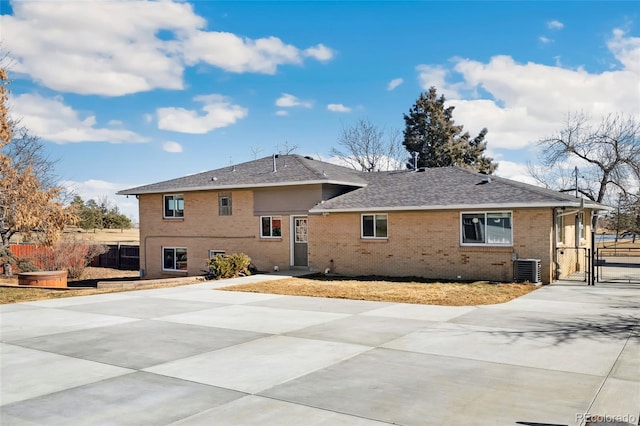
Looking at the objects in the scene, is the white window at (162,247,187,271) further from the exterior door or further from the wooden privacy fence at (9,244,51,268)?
the exterior door

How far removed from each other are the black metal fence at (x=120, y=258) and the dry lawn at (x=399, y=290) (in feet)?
58.5

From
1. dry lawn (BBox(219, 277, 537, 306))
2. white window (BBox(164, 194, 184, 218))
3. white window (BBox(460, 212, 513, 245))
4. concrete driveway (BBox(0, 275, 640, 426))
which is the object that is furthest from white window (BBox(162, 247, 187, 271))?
white window (BBox(460, 212, 513, 245))

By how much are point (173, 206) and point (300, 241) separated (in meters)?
8.08

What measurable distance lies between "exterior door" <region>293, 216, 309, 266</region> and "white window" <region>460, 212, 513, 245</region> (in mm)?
7146

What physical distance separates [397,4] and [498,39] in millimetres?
5833

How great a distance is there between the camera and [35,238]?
20250 millimetres

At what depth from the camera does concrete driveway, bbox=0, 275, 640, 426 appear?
18.4 ft

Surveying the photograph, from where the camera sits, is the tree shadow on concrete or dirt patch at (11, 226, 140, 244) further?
dirt patch at (11, 226, 140, 244)

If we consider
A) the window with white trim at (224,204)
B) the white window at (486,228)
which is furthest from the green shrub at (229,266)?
the white window at (486,228)

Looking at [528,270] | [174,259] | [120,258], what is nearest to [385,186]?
[528,270]

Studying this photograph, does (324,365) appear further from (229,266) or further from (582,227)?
(582,227)

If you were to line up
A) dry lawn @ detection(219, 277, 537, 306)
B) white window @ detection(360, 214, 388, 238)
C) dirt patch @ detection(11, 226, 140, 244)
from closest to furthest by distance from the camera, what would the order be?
dry lawn @ detection(219, 277, 537, 306) → white window @ detection(360, 214, 388, 238) → dirt patch @ detection(11, 226, 140, 244)

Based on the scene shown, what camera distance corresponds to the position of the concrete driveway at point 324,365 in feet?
18.4

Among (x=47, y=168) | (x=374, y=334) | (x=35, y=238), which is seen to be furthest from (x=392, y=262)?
(x=47, y=168)
